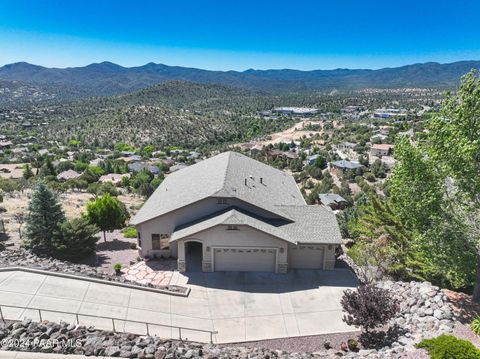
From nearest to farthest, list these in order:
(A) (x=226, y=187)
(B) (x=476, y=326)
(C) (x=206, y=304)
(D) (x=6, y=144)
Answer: (B) (x=476, y=326) → (C) (x=206, y=304) → (A) (x=226, y=187) → (D) (x=6, y=144)

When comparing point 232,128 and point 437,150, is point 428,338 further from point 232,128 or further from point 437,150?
point 232,128

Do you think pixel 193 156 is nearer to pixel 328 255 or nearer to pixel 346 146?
pixel 346 146

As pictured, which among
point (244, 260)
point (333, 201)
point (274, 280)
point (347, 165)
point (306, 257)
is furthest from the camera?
point (347, 165)

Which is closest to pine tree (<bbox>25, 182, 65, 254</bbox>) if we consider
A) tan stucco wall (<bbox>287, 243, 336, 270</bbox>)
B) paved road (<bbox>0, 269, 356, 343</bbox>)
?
paved road (<bbox>0, 269, 356, 343</bbox>)

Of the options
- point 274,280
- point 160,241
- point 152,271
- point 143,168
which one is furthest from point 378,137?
point 152,271

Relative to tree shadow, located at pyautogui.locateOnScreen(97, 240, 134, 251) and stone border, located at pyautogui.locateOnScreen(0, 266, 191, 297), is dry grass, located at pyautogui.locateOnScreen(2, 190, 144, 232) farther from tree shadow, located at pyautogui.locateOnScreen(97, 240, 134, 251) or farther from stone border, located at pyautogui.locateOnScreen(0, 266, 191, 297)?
stone border, located at pyautogui.locateOnScreen(0, 266, 191, 297)

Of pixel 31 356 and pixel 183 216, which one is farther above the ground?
pixel 183 216

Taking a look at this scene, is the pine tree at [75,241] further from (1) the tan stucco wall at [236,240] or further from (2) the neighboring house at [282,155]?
(2) the neighboring house at [282,155]
